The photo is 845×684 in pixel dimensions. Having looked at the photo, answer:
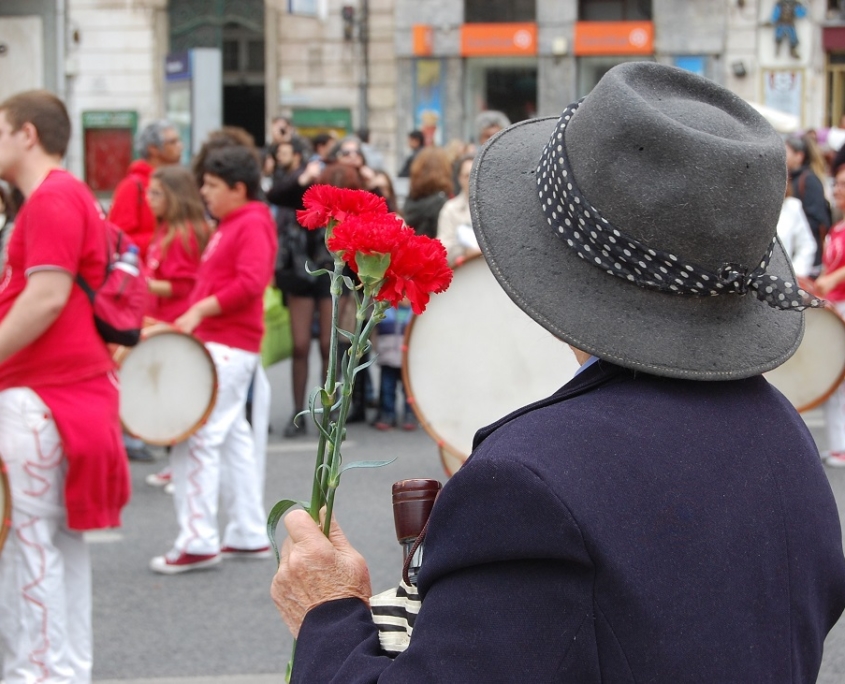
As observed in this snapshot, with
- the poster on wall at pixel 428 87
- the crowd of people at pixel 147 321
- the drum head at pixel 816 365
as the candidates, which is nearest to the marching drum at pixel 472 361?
the crowd of people at pixel 147 321

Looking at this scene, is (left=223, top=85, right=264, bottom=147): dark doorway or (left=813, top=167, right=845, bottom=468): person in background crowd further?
(left=223, top=85, right=264, bottom=147): dark doorway

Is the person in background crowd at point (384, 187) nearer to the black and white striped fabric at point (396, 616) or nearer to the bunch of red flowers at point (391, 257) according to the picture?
the bunch of red flowers at point (391, 257)

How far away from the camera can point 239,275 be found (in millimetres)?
5543

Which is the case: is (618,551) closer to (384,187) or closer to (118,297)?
Answer: (118,297)

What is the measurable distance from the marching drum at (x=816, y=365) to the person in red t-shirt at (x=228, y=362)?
2.51 metres

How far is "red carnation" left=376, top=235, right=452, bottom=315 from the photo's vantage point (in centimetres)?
158

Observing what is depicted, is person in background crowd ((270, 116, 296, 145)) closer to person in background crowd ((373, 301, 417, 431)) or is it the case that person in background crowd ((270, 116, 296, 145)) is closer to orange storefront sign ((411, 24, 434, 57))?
person in background crowd ((373, 301, 417, 431))

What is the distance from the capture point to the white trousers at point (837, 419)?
7434 mm

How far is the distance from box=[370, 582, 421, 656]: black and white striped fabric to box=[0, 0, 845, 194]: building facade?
22815mm

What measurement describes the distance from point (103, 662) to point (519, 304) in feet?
11.0

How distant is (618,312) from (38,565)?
8.78 feet

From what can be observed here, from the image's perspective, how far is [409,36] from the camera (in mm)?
24531

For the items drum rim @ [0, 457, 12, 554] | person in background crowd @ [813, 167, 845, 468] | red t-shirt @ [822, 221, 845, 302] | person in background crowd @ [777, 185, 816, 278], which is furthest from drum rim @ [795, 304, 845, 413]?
drum rim @ [0, 457, 12, 554]

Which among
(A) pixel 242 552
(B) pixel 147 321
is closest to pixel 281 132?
(B) pixel 147 321
